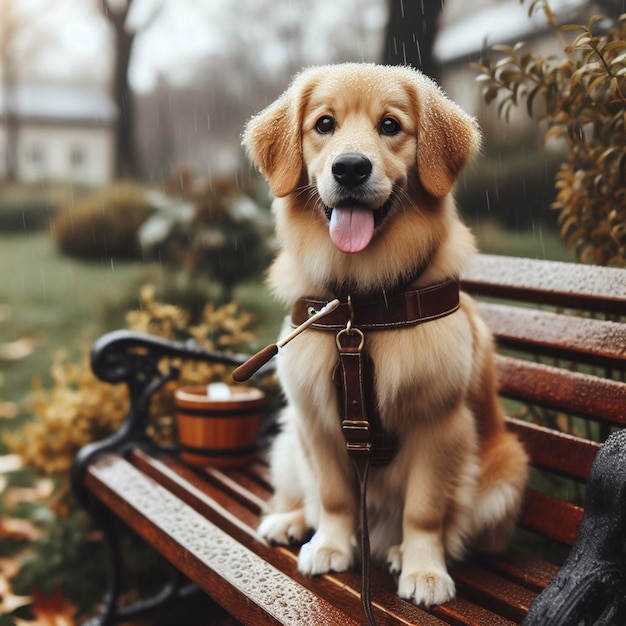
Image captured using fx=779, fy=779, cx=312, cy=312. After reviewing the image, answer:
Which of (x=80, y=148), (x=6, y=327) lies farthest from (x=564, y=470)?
(x=80, y=148)

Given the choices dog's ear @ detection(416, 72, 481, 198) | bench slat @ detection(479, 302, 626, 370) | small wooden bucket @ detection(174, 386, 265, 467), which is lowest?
small wooden bucket @ detection(174, 386, 265, 467)

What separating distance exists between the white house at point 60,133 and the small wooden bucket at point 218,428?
456 centimetres

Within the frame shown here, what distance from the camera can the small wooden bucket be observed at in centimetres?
264

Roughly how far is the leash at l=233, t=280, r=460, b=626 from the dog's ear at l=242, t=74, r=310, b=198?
1.05 ft

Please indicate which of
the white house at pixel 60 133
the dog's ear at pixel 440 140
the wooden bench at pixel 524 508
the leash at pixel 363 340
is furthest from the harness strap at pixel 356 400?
the white house at pixel 60 133

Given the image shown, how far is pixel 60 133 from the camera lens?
721 cm

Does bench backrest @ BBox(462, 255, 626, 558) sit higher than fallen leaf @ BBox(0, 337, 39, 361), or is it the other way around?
bench backrest @ BBox(462, 255, 626, 558)

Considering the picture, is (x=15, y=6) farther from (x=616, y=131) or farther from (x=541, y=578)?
(x=541, y=578)

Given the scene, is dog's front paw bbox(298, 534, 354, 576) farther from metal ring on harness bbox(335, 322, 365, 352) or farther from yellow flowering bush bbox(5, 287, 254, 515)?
yellow flowering bush bbox(5, 287, 254, 515)

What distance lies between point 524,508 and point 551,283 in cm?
62

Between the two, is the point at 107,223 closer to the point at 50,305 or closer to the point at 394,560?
the point at 50,305

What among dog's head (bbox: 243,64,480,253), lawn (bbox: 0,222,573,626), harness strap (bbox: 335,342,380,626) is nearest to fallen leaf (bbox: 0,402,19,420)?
lawn (bbox: 0,222,573,626)

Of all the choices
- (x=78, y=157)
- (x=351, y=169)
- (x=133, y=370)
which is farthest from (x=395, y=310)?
(x=78, y=157)

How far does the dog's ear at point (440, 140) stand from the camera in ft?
5.99
